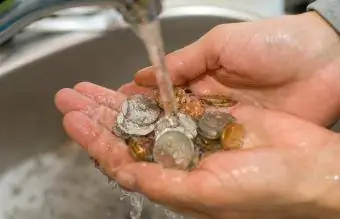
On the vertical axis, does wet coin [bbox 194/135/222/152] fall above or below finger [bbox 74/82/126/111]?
below

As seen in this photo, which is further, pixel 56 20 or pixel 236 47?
pixel 56 20

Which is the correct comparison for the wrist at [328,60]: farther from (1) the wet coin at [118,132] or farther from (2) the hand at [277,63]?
(1) the wet coin at [118,132]

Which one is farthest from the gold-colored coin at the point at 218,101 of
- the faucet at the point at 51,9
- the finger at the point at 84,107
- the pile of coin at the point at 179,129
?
the faucet at the point at 51,9

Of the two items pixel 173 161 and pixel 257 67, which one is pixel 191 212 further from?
pixel 257 67

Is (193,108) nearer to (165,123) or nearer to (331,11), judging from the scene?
(165,123)

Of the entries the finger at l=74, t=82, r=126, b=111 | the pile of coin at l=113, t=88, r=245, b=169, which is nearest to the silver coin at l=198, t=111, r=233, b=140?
the pile of coin at l=113, t=88, r=245, b=169

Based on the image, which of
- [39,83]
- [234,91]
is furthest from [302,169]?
[39,83]

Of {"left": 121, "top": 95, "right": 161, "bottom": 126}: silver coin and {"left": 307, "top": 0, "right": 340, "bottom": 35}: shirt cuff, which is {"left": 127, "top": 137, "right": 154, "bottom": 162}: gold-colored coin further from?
{"left": 307, "top": 0, "right": 340, "bottom": 35}: shirt cuff
